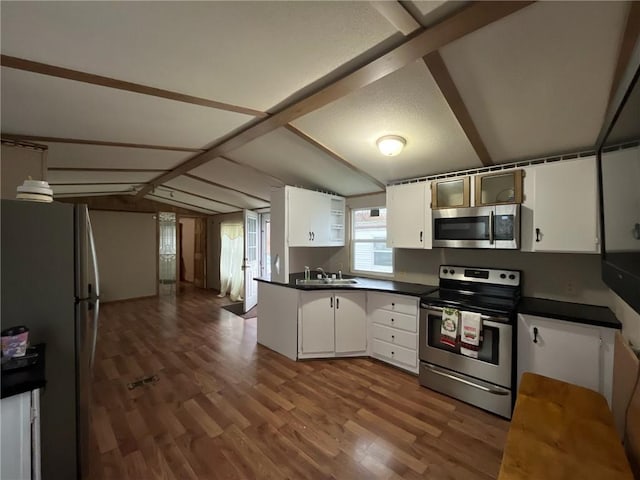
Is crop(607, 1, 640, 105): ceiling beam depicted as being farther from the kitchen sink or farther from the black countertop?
the kitchen sink

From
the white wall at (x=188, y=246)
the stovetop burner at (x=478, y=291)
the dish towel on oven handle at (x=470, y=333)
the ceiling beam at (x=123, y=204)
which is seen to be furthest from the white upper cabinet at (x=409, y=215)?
the white wall at (x=188, y=246)

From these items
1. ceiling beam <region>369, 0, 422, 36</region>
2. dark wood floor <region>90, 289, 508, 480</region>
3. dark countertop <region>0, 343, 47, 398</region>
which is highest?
ceiling beam <region>369, 0, 422, 36</region>

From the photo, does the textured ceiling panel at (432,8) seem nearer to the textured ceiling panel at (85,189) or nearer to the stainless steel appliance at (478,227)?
the stainless steel appliance at (478,227)

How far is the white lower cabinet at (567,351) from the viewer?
192 centimetres

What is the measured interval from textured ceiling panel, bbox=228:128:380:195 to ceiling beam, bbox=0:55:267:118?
27.3 inches

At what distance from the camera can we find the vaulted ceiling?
48.9 inches

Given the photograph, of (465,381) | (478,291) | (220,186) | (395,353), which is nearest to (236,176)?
(220,186)

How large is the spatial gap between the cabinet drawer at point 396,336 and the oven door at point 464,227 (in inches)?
40.6

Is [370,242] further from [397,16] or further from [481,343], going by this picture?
[397,16]

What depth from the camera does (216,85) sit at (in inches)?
71.4

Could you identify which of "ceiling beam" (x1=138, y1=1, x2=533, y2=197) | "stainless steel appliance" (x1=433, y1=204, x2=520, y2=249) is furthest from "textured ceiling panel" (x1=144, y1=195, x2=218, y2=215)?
"stainless steel appliance" (x1=433, y1=204, x2=520, y2=249)

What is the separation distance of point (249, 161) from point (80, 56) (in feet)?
6.82

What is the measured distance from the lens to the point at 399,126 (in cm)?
229

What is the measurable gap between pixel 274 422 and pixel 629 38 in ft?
10.5
